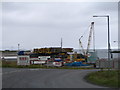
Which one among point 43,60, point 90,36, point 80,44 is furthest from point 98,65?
point 80,44

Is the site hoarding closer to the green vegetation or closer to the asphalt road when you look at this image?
the asphalt road

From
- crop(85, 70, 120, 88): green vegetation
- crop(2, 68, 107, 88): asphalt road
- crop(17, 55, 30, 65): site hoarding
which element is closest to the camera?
crop(2, 68, 107, 88): asphalt road

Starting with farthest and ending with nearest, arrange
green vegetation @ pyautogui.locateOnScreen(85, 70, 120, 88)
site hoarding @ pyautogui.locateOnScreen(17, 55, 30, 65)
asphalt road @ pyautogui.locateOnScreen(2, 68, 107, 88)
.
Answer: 1. site hoarding @ pyautogui.locateOnScreen(17, 55, 30, 65)
2. green vegetation @ pyautogui.locateOnScreen(85, 70, 120, 88)
3. asphalt road @ pyautogui.locateOnScreen(2, 68, 107, 88)

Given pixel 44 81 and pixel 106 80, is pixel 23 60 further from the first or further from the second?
pixel 106 80

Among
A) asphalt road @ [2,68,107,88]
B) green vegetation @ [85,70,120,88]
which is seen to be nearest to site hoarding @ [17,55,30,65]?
asphalt road @ [2,68,107,88]

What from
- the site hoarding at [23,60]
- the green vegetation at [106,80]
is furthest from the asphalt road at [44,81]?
the site hoarding at [23,60]

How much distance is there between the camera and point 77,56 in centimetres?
8406

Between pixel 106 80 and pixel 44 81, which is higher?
pixel 106 80

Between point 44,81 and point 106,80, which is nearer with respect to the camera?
point 106,80

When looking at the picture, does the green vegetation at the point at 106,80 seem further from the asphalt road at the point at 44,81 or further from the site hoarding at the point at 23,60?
the site hoarding at the point at 23,60

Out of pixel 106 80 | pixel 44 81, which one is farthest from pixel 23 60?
pixel 106 80

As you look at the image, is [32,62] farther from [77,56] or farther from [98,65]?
[77,56]

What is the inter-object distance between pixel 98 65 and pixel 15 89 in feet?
123

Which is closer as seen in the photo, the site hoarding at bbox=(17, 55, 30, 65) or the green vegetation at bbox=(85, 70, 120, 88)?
the green vegetation at bbox=(85, 70, 120, 88)
